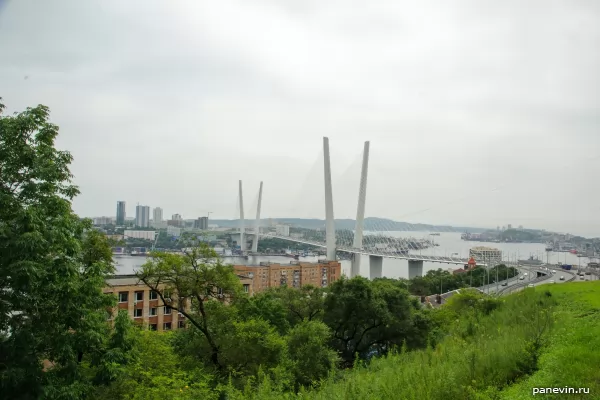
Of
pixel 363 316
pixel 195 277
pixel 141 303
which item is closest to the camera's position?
pixel 195 277

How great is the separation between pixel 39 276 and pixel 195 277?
10.5 ft

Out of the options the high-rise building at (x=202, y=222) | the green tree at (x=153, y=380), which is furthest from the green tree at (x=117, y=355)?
the high-rise building at (x=202, y=222)

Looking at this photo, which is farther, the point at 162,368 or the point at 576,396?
the point at 162,368

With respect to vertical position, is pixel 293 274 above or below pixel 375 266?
below

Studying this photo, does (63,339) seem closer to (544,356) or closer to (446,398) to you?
(446,398)

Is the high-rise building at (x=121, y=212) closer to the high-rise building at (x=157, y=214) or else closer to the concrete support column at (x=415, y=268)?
the high-rise building at (x=157, y=214)

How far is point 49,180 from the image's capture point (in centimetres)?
396

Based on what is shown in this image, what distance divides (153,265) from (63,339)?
2676mm

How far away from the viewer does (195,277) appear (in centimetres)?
660

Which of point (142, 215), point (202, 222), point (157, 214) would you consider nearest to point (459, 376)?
point (202, 222)

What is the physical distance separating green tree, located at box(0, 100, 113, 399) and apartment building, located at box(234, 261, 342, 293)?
26.0 m

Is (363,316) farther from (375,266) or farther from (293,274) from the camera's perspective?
(293,274)

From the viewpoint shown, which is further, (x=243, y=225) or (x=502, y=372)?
(x=243, y=225)

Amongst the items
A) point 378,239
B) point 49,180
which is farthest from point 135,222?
point 49,180
